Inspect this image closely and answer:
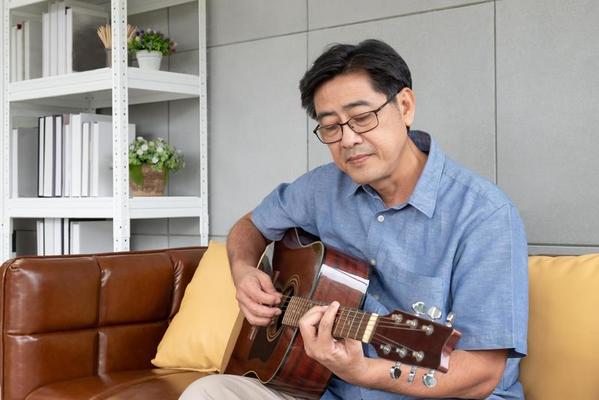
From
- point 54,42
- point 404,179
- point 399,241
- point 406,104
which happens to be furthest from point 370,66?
point 54,42

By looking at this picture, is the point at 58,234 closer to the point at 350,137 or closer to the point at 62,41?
the point at 62,41

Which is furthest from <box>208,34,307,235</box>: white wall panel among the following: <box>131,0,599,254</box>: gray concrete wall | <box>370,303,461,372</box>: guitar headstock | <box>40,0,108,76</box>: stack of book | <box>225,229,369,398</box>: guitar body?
<box>370,303,461,372</box>: guitar headstock

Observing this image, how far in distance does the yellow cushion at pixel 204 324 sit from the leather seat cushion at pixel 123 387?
5 centimetres

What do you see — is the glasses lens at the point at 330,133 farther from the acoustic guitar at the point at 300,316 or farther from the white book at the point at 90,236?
the white book at the point at 90,236

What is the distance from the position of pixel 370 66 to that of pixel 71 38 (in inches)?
78.5

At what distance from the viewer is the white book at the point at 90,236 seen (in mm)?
3502

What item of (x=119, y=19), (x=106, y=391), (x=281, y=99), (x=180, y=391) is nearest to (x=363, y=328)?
(x=180, y=391)

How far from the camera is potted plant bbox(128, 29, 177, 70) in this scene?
10.7 ft

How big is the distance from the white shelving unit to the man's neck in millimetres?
1448

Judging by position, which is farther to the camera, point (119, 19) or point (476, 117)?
point (119, 19)

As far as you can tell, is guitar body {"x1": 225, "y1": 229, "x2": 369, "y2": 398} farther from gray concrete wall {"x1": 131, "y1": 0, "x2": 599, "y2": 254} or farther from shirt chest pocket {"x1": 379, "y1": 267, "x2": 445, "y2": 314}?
gray concrete wall {"x1": 131, "y1": 0, "x2": 599, "y2": 254}

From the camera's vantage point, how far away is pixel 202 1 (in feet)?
11.0

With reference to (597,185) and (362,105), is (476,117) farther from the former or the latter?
(362,105)

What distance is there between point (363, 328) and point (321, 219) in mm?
741
